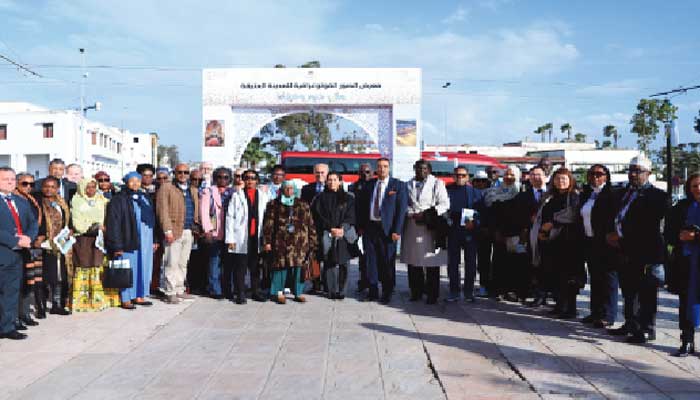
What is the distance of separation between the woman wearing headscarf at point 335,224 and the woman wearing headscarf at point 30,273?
10.1 feet

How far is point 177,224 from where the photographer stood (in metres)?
6.73

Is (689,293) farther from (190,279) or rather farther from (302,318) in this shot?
(190,279)

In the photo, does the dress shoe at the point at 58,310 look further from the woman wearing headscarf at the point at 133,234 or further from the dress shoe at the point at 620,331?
the dress shoe at the point at 620,331

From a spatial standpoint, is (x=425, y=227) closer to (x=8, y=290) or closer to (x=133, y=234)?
(x=133, y=234)

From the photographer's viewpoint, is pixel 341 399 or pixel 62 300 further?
pixel 62 300

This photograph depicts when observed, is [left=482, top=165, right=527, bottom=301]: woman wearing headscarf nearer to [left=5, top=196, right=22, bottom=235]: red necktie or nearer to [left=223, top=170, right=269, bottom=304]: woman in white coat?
[left=223, top=170, right=269, bottom=304]: woman in white coat

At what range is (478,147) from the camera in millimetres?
73000

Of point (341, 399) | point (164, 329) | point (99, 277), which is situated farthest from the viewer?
point (99, 277)

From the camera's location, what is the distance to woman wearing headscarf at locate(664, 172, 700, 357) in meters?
4.61

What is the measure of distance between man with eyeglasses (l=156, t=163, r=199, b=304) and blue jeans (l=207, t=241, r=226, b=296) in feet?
0.98

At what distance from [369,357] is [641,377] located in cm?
197

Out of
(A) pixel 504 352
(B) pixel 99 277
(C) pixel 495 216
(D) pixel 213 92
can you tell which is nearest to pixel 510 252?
(C) pixel 495 216

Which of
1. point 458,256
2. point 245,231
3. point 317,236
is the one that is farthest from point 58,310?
point 458,256

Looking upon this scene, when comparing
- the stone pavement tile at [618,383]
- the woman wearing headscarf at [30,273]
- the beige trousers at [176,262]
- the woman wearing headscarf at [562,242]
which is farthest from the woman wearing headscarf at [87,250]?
the stone pavement tile at [618,383]
